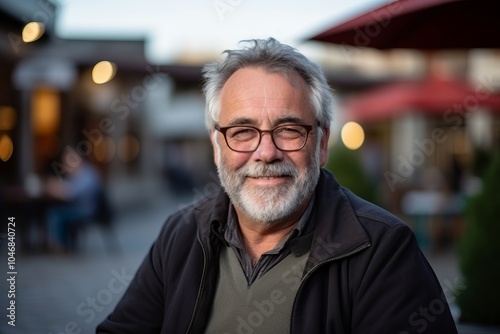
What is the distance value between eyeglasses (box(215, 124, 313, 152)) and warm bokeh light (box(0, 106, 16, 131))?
10.9m

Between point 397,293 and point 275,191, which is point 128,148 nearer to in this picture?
point 275,191

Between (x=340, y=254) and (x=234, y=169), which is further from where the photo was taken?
(x=234, y=169)

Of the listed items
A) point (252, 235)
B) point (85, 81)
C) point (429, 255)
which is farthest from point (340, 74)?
point (252, 235)

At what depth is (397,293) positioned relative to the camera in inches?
78.2

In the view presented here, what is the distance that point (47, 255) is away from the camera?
32.0 feet

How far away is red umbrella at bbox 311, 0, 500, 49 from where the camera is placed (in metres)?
3.46

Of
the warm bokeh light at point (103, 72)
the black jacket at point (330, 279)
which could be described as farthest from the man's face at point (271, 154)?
the warm bokeh light at point (103, 72)

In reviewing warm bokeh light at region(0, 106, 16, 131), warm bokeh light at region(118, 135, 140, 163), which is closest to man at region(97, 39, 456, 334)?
warm bokeh light at region(0, 106, 16, 131)

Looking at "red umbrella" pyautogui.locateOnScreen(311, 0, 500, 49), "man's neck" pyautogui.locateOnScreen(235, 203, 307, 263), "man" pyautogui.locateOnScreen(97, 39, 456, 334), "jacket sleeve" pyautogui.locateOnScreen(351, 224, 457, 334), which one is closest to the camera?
"jacket sleeve" pyautogui.locateOnScreen(351, 224, 457, 334)

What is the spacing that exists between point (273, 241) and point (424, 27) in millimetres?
2127

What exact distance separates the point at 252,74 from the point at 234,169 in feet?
1.11

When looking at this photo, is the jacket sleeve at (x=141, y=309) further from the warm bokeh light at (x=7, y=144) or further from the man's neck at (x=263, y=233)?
the warm bokeh light at (x=7, y=144)

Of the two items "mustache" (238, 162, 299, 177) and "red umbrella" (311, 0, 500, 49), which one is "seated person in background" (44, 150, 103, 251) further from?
"mustache" (238, 162, 299, 177)

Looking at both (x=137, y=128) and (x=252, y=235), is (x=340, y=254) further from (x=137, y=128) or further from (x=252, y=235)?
(x=137, y=128)
